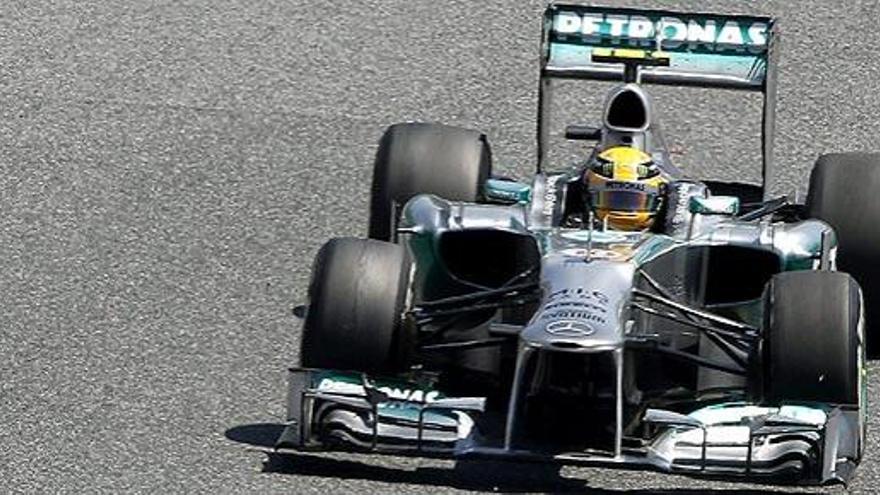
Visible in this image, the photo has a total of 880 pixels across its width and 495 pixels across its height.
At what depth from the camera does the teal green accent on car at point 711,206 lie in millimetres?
10531

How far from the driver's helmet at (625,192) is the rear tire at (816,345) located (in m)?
1.06

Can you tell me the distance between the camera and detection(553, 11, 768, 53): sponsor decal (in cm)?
1159

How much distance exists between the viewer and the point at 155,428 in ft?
33.4

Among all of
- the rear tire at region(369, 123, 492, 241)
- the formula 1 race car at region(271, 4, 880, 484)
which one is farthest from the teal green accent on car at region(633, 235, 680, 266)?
the rear tire at region(369, 123, 492, 241)

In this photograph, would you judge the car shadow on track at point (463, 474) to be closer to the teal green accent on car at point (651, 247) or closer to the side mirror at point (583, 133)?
the teal green accent on car at point (651, 247)

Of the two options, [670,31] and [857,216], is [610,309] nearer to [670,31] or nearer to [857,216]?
[857,216]

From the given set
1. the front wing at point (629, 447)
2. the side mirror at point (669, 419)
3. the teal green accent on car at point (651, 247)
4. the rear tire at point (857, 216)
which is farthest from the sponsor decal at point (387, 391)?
the rear tire at point (857, 216)

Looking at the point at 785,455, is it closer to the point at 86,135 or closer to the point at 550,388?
the point at 550,388

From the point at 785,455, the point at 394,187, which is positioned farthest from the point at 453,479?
the point at 394,187

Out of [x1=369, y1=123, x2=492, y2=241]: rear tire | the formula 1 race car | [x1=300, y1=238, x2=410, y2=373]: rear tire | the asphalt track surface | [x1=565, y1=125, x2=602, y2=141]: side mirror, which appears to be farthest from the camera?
[x1=565, y1=125, x2=602, y2=141]: side mirror

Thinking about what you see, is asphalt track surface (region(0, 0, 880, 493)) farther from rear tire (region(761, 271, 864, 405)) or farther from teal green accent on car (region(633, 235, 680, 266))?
teal green accent on car (region(633, 235, 680, 266))

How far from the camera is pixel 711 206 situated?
10570 mm

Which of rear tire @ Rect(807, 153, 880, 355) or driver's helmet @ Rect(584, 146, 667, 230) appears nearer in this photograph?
driver's helmet @ Rect(584, 146, 667, 230)

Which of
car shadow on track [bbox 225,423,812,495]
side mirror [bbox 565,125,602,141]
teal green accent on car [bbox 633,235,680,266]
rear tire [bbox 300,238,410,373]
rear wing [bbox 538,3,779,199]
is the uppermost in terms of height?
rear wing [bbox 538,3,779,199]
